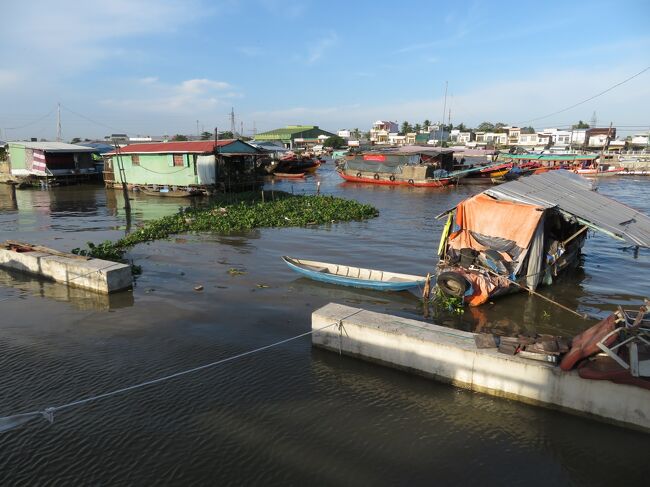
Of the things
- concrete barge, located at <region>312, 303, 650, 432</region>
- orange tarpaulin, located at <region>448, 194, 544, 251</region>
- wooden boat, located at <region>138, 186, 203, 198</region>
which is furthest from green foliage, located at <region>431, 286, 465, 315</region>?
wooden boat, located at <region>138, 186, 203, 198</region>

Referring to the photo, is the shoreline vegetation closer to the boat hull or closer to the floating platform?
the floating platform

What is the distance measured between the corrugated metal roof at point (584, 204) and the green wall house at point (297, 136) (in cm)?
10194

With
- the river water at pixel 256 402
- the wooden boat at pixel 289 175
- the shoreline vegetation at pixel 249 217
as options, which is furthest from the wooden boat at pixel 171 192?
the wooden boat at pixel 289 175

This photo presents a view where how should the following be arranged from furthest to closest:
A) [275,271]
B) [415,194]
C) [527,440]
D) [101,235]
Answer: [415,194] → [101,235] → [275,271] → [527,440]

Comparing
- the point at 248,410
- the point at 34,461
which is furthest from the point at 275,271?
the point at 34,461

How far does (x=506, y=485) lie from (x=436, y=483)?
0.87 m

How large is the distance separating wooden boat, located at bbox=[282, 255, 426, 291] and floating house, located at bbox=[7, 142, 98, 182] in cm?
3532

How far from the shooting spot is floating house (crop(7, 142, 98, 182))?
129 ft

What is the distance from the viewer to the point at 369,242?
62.2 feet

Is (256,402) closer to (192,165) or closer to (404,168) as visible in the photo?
(192,165)

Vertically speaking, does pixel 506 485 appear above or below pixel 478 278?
below

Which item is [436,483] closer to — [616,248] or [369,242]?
[369,242]

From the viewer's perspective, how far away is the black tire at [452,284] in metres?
11.0

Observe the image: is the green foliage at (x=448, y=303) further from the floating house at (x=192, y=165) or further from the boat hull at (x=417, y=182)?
the boat hull at (x=417, y=182)
